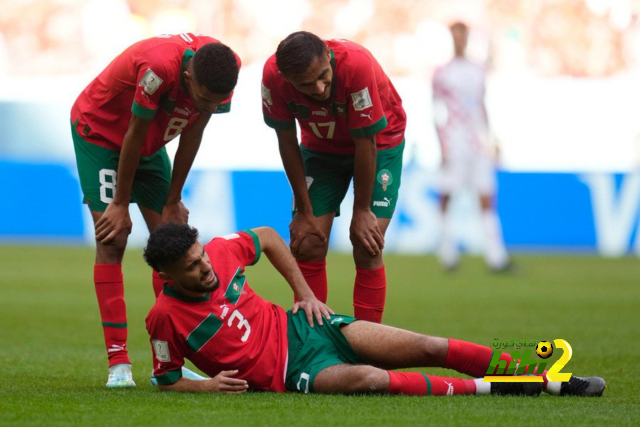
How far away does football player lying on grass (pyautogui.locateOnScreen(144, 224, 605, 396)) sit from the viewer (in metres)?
4.38

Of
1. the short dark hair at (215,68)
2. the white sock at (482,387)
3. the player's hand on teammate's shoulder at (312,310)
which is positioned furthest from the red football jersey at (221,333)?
the white sock at (482,387)

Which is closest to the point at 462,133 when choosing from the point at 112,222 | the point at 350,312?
the point at 350,312

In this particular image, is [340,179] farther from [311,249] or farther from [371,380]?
[371,380]

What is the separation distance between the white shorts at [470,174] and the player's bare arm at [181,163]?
7561 mm

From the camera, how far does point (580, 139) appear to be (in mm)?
15688

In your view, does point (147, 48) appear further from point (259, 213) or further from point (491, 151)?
point (259, 213)

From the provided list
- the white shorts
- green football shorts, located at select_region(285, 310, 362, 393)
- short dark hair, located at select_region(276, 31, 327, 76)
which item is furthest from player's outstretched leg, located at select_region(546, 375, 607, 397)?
the white shorts

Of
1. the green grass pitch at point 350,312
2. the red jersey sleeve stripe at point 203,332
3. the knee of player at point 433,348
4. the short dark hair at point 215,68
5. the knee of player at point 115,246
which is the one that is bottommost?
the green grass pitch at point 350,312

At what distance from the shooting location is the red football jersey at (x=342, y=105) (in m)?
→ 5.13

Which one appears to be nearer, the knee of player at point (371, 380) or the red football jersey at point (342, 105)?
the knee of player at point (371, 380)

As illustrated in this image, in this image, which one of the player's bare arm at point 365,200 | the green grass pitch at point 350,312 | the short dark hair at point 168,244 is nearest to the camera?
the green grass pitch at point 350,312

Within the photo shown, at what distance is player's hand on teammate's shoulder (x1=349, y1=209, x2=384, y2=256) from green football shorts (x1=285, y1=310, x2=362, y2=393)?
85cm

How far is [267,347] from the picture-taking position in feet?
15.0

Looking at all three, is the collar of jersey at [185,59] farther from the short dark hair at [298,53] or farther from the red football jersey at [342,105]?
the red football jersey at [342,105]
